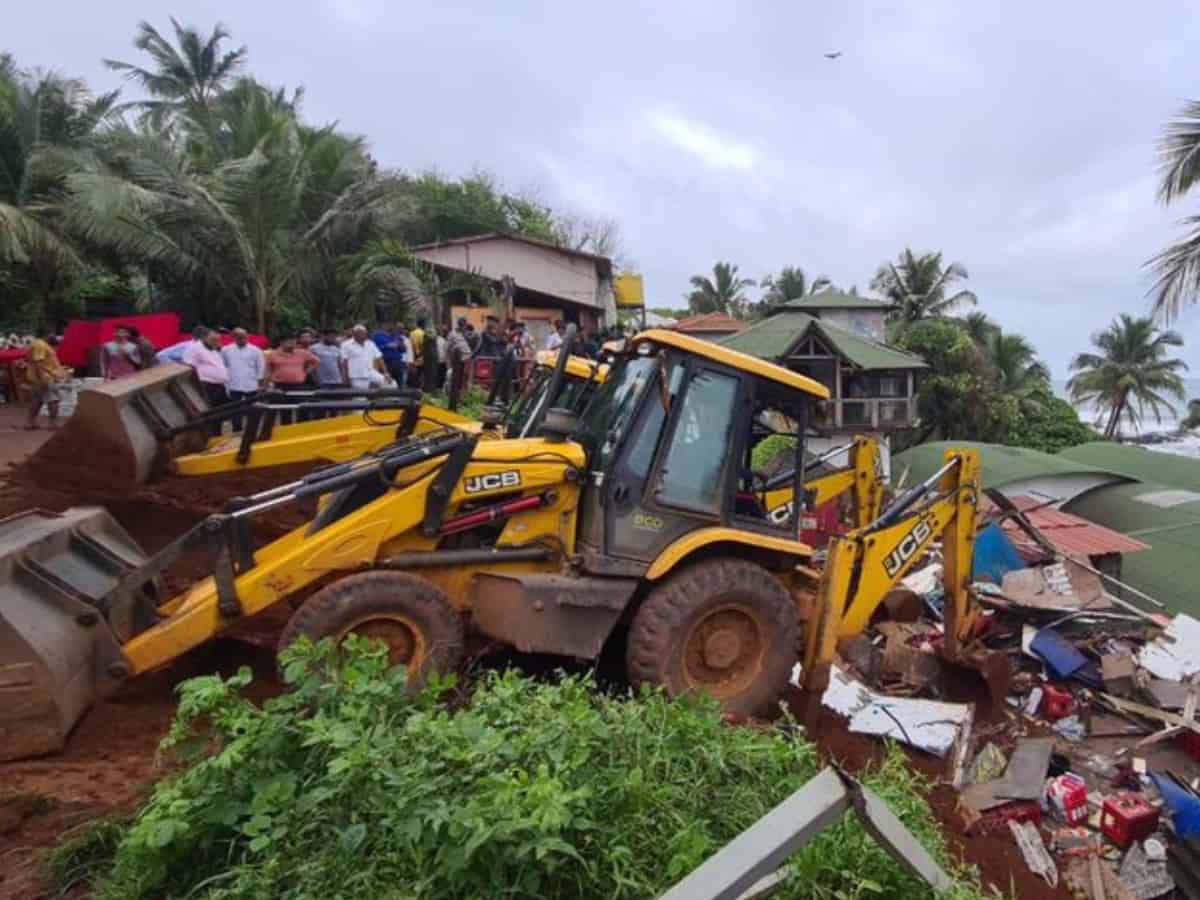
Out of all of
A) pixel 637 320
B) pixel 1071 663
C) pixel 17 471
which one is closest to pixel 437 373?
pixel 17 471

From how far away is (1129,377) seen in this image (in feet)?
129

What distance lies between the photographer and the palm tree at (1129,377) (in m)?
39.0

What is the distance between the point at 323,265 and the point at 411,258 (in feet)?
5.80

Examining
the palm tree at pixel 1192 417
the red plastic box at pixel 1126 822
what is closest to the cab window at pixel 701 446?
the red plastic box at pixel 1126 822

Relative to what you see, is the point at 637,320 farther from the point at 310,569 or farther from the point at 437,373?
the point at 310,569

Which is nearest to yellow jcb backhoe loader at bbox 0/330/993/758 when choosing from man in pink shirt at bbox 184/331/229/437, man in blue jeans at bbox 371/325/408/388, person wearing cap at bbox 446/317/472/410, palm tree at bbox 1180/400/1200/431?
man in pink shirt at bbox 184/331/229/437

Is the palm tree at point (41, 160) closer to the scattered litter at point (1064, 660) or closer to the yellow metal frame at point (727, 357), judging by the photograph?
the yellow metal frame at point (727, 357)

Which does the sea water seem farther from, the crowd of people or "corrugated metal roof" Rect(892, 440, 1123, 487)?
the crowd of people

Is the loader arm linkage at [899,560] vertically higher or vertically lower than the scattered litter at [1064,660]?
higher

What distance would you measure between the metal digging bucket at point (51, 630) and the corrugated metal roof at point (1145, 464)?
17.7 meters

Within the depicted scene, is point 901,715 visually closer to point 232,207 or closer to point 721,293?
point 232,207

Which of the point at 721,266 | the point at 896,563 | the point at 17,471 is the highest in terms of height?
the point at 721,266

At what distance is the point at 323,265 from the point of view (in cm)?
1744

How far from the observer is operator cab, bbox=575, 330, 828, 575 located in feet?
15.8
